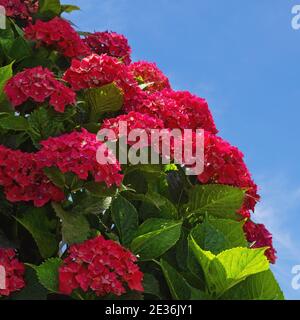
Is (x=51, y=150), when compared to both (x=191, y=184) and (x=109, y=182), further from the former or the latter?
(x=191, y=184)

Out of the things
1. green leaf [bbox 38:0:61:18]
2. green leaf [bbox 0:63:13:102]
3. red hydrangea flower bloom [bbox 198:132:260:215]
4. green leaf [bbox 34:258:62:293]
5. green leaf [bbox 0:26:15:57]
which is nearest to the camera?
green leaf [bbox 34:258:62:293]

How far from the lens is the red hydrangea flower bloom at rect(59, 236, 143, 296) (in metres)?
3.31

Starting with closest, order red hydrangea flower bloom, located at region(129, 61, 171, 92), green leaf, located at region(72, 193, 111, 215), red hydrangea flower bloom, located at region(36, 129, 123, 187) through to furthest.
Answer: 1. red hydrangea flower bloom, located at region(36, 129, 123, 187)
2. green leaf, located at region(72, 193, 111, 215)
3. red hydrangea flower bloom, located at region(129, 61, 171, 92)

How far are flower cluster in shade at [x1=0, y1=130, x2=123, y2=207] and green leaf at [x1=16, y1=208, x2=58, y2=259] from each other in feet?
0.27

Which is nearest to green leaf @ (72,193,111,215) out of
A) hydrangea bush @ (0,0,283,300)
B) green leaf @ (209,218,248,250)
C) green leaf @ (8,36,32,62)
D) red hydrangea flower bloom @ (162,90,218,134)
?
hydrangea bush @ (0,0,283,300)

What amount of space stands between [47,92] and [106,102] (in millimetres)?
388

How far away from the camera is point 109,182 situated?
3.57 metres

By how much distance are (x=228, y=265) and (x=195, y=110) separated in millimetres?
1613

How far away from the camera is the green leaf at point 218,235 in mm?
3811

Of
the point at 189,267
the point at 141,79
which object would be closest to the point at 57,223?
the point at 189,267

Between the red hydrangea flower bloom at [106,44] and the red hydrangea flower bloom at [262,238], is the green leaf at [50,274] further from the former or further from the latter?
the red hydrangea flower bloom at [106,44]

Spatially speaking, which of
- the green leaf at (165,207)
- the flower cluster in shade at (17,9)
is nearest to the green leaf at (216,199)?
the green leaf at (165,207)

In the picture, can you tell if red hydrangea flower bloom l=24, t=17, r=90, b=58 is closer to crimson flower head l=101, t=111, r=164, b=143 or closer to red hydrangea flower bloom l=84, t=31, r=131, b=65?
red hydrangea flower bloom l=84, t=31, r=131, b=65
